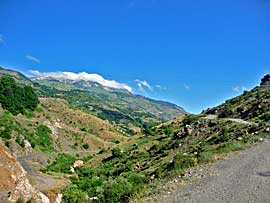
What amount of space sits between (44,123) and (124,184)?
108207mm

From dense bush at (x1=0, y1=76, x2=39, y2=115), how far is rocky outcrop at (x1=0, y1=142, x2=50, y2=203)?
91.3 metres

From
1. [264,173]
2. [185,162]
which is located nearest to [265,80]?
[185,162]

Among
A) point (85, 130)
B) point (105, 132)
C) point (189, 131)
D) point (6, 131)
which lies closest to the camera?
point (189, 131)

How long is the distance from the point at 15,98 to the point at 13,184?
103 metres

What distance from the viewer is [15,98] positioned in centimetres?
12975

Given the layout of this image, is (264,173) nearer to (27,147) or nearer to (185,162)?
(185,162)

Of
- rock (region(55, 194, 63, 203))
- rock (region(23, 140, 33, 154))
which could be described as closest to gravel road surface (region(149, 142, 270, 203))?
rock (region(55, 194, 63, 203))

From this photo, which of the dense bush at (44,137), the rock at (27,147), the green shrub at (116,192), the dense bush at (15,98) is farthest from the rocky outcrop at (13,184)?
the dense bush at (15,98)

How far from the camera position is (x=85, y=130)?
151 meters

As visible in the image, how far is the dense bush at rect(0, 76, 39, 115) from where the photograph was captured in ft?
404

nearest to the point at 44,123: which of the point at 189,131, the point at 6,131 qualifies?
the point at 6,131

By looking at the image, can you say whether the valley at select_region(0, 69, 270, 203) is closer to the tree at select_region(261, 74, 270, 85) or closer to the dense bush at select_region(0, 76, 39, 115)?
the dense bush at select_region(0, 76, 39, 115)

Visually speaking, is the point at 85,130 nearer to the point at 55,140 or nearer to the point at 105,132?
the point at 105,132

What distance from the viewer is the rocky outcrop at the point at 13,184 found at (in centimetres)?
2903
